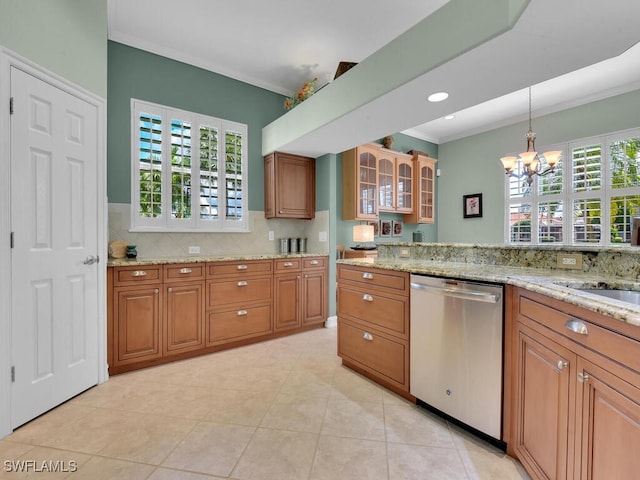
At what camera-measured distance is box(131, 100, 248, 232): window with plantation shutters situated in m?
3.09

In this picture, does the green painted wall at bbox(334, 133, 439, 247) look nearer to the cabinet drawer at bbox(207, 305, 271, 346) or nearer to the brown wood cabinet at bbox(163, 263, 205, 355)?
the cabinet drawer at bbox(207, 305, 271, 346)

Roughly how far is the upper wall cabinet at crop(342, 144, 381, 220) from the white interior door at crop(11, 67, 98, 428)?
2.90 meters

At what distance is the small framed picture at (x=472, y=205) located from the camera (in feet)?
17.8

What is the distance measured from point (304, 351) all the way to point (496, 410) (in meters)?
1.86

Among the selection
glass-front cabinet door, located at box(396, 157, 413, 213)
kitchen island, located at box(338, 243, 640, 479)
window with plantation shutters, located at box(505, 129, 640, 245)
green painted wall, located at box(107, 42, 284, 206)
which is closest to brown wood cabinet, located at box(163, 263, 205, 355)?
green painted wall, located at box(107, 42, 284, 206)

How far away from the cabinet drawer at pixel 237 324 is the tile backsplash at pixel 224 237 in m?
0.82

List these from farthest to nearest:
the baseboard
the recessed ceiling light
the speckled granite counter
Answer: the baseboard < the recessed ceiling light < the speckled granite counter

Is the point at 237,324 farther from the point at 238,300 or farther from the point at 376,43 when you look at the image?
the point at 376,43

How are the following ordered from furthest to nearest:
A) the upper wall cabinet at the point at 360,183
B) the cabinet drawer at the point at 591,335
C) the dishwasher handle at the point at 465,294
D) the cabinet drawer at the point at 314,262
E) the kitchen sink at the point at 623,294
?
the upper wall cabinet at the point at 360,183 → the cabinet drawer at the point at 314,262 → the dishwasher handle at the point at 465,294 → the kitchen sink at the point at 623,294 → the cabinet drawer at the point at 591,335

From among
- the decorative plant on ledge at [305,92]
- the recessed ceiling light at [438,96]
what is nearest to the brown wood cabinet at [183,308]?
the decorative plant on ledge at [305,92]

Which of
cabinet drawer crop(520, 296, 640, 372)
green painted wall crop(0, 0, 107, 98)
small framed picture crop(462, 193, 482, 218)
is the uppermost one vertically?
green painted wall crop(0, 0, 107, 98)

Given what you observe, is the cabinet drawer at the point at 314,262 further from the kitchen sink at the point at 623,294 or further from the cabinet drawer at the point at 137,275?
the kitchen sink at the point at 623,294

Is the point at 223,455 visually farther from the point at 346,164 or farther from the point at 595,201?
the point at 595,201
